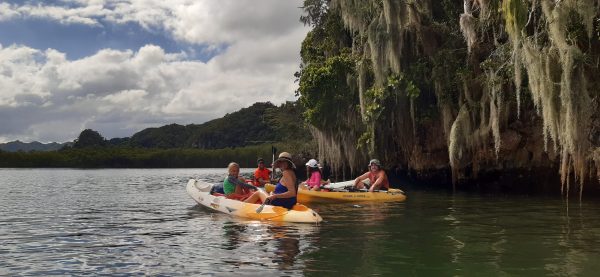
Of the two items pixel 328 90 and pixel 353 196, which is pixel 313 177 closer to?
pixel 353 196

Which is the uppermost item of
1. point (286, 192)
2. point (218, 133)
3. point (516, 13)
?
point (218, 133)

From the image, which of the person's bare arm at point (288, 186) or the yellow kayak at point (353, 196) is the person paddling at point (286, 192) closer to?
the person's bare arm at point (288, 186)

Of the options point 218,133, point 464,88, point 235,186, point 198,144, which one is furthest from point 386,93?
point 198,144

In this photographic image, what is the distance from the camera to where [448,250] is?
8.24 m

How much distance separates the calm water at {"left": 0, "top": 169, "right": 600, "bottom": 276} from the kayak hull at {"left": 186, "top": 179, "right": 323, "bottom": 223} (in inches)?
Answer: 9.3

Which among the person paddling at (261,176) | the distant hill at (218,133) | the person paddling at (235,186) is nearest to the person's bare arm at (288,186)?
the person paddling at (235,186)

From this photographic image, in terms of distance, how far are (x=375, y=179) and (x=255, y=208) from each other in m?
6.71

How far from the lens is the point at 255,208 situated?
40.1 ft

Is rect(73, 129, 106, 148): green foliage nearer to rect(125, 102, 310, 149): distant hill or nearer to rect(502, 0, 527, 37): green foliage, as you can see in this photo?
rect(125, 102, 310, 149): distant hill

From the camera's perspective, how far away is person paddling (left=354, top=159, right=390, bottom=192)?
1750 centimetres

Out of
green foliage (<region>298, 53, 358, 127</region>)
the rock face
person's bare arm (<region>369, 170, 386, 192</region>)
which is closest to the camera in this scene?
the rock face

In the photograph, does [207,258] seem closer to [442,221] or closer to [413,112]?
[442,221]

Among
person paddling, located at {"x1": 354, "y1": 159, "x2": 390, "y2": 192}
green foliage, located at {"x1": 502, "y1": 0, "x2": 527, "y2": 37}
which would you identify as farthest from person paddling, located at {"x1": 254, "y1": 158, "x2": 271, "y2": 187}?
green foliage, located at {"x1": 502, "y1": 0, "x2": 527, "y2": 37}

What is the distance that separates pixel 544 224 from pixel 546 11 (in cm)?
451
